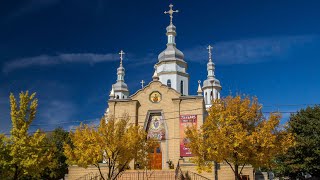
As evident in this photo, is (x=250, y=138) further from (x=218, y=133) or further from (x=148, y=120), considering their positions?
(x=148, y=120)

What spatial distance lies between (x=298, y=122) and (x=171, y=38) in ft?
79.9

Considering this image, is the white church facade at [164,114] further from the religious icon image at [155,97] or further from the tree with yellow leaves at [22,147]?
the tree with yellow leaves at [22,147]

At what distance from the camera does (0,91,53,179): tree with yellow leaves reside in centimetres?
2982

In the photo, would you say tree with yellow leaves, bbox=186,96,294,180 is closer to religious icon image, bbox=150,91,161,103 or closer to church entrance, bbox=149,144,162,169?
church entrance, bbox=149,144,162,169

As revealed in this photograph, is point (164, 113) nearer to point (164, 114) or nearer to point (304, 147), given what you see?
point (164, 114)

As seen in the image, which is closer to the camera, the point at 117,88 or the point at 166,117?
the point at 166,117

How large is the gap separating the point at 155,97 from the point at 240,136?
19.3 meters

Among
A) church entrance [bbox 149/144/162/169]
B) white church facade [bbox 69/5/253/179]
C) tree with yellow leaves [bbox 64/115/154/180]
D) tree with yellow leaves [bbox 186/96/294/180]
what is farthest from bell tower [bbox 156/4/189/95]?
tree with yellow leaves [bbox 186/96/294/180]

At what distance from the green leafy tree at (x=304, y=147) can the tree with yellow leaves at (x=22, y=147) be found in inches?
952

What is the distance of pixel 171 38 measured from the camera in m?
59.2

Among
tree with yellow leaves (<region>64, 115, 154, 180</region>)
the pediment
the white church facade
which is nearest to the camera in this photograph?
tree with yellow leaves (<region>64, 115, 154, 180</region>)

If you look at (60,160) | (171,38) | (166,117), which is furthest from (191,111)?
(60,160)

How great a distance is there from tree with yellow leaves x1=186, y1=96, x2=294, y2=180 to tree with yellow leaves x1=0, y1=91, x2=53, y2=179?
12.3m

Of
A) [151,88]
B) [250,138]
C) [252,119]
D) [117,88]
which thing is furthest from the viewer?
[117,88]
